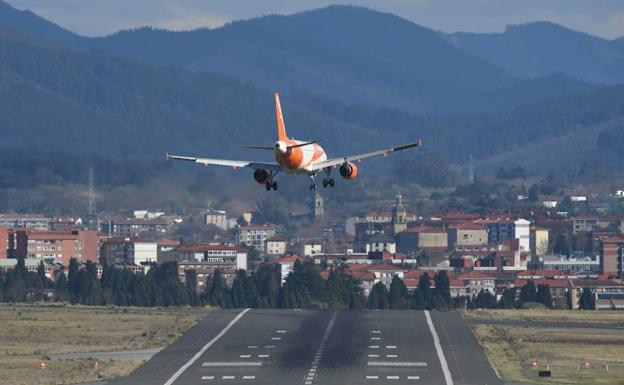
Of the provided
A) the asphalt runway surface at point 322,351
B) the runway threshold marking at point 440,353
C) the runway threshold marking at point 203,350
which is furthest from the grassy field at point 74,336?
the runway threshold marking at point 440,353

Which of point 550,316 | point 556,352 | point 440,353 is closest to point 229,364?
point 440,353

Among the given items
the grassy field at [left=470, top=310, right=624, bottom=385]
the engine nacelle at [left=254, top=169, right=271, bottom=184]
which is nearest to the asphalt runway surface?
the grassy field at [left=470, top=310, right=624, bottom=385]

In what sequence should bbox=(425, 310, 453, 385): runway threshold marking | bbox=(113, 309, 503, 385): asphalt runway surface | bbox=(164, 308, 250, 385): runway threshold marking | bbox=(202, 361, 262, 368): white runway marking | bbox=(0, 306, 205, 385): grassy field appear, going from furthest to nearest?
1. bbox=(202, 361, 262, 368): white runway marking
2. bbox=(0, 306, 205, 385): grassy field
3. bbox=(164, 308, 250, 385): runway threshold marking
4. bbox=(113, 309, 503, 385): asphalt runway surface
5. bbox=(425, 310, 453, 385): runway threshold marking

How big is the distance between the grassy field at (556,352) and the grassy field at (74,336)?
23.6 meters

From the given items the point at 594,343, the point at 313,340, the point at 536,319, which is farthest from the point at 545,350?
the point at 536,319

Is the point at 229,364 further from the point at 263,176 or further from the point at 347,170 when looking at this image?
the point at 347,170

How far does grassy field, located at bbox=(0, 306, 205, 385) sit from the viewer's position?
12581 centimetres

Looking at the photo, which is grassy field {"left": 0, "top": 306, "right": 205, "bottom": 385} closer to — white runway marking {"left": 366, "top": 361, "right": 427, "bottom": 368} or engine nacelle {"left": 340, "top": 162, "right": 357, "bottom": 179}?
white runway marking {"left": 366, "top": 361, "right": 427, "bottom": 368}

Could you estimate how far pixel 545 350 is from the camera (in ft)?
463

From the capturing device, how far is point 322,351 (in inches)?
5404

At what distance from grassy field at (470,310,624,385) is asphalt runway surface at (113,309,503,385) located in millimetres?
1733

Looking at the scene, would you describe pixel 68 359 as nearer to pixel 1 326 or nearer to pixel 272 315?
pixel 1 326

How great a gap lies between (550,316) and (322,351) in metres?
41.6

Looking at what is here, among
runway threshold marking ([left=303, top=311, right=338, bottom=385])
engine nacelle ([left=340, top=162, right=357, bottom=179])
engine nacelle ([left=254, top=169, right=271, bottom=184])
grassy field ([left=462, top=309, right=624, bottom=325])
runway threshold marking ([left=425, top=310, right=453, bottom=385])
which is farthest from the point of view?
grassy field ([left=462, top=309, right=624, bottom=325])
